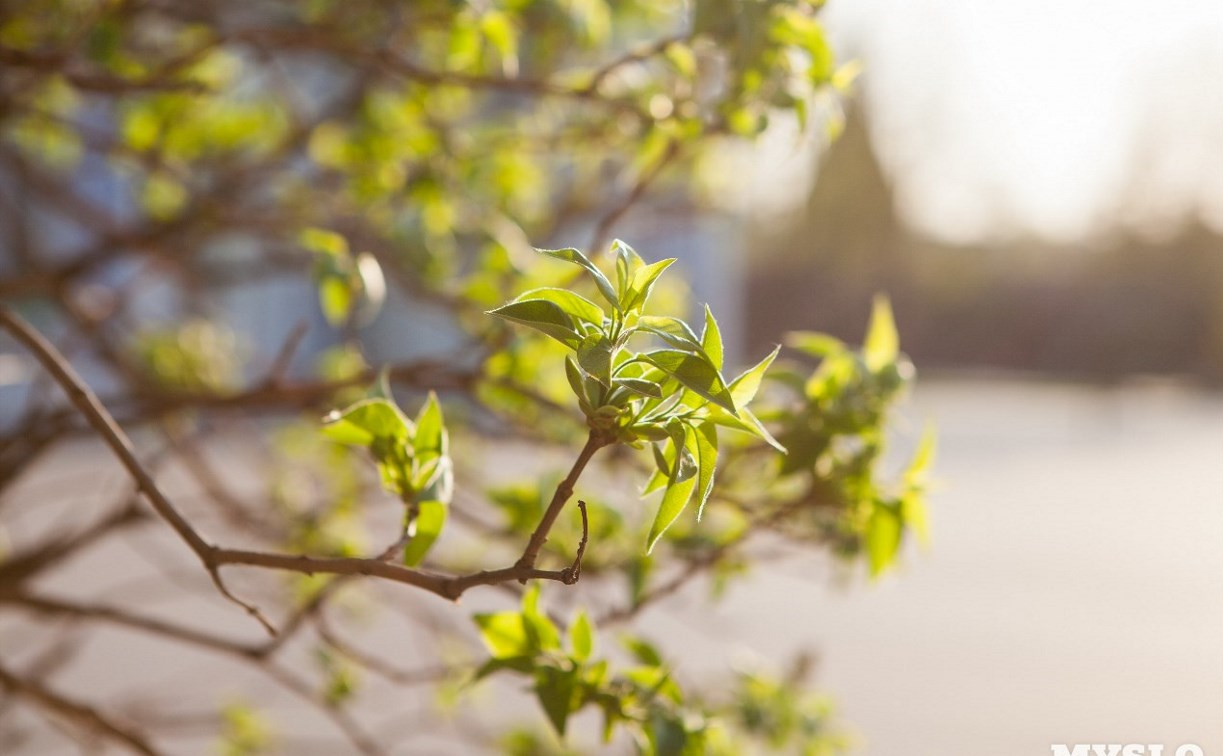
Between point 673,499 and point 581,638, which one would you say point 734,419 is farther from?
point 581,638

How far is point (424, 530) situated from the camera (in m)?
0.57

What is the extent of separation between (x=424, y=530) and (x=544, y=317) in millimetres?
175

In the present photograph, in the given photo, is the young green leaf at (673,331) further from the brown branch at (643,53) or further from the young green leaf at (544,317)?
the brown branch at (643,53)

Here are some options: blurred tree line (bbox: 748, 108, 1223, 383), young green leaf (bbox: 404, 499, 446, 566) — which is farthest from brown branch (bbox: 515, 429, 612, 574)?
blurred tree line (bbox: 748, 108, 1223, 383)

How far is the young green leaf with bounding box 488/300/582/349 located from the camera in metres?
0.44

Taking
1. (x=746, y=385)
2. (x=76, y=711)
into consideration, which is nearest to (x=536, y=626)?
(x=746, y=385)

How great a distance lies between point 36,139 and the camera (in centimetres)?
183

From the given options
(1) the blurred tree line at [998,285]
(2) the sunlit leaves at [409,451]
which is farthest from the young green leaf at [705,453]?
(1) the blurred tree line at [998,285]

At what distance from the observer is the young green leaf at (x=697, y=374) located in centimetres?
43

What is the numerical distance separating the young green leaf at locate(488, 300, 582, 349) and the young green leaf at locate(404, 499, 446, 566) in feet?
0.51

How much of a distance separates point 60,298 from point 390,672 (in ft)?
2.20

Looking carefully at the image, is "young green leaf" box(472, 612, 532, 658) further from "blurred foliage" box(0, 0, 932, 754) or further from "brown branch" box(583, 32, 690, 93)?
"brown branch" box(583, 32, 690, 93)

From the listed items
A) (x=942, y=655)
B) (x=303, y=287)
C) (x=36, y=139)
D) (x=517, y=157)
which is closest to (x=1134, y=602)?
(x=942, y=655)

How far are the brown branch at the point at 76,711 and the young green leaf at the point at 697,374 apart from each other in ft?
1.76
